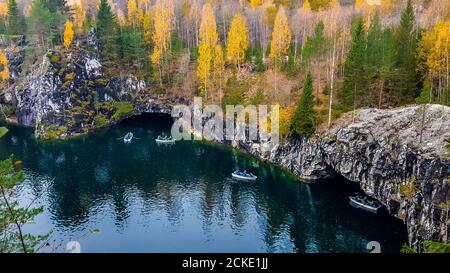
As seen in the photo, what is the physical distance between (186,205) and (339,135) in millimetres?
25175

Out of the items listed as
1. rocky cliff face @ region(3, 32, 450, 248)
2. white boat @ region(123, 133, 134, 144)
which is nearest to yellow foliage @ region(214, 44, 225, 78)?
rocky cliff face @ region(3, 32, 450, 248)

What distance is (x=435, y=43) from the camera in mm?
66438

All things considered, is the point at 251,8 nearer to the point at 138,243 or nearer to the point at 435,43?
the point at 435,43

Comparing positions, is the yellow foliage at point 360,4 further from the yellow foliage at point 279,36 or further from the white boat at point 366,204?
the white boat at point 366,204

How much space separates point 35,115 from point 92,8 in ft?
155

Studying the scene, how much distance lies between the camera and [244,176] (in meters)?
68.3

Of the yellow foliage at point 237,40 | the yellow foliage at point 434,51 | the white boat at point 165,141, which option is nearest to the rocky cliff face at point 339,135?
the yellow foliage at point 434,51

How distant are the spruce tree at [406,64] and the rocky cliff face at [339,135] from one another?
875cm

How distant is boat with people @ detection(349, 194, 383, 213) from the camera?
56875 mm

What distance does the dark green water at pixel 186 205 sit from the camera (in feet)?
167

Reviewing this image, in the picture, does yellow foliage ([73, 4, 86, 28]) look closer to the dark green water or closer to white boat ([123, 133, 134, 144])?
white boat ([123, 133, 134, 144])

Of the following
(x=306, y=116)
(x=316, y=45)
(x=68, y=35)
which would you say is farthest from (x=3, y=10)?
(x=306, y=116)

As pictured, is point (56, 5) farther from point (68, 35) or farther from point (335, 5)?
point (335, 5)
